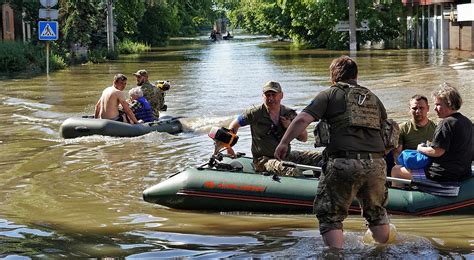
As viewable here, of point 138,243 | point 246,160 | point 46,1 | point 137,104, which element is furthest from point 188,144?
point 46,1

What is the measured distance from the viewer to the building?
41219 mm

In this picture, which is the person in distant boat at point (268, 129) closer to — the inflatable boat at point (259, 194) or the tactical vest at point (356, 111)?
the inflatable boat at point (259, 194)

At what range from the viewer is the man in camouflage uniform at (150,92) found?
50.9 ft

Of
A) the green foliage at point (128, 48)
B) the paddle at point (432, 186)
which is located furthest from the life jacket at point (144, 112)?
the green foliage at point (128, 48)

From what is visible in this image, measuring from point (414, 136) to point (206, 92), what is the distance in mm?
16711

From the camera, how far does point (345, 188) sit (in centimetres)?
640

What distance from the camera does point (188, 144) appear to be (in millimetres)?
14914

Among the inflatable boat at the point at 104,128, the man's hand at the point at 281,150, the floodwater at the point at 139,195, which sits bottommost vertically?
the floodwater at the point at 139,195

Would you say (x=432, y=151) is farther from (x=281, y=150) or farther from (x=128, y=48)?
(x=128, y=48)

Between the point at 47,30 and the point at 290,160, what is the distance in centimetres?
1957

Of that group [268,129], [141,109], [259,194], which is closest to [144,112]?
[141,109]

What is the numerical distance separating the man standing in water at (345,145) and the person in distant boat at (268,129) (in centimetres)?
239

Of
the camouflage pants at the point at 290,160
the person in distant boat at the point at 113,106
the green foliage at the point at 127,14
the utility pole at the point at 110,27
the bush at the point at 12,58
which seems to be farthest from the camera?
the green foliage at the point at 127,14

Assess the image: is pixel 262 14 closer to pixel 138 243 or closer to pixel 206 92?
pixel 206 92
